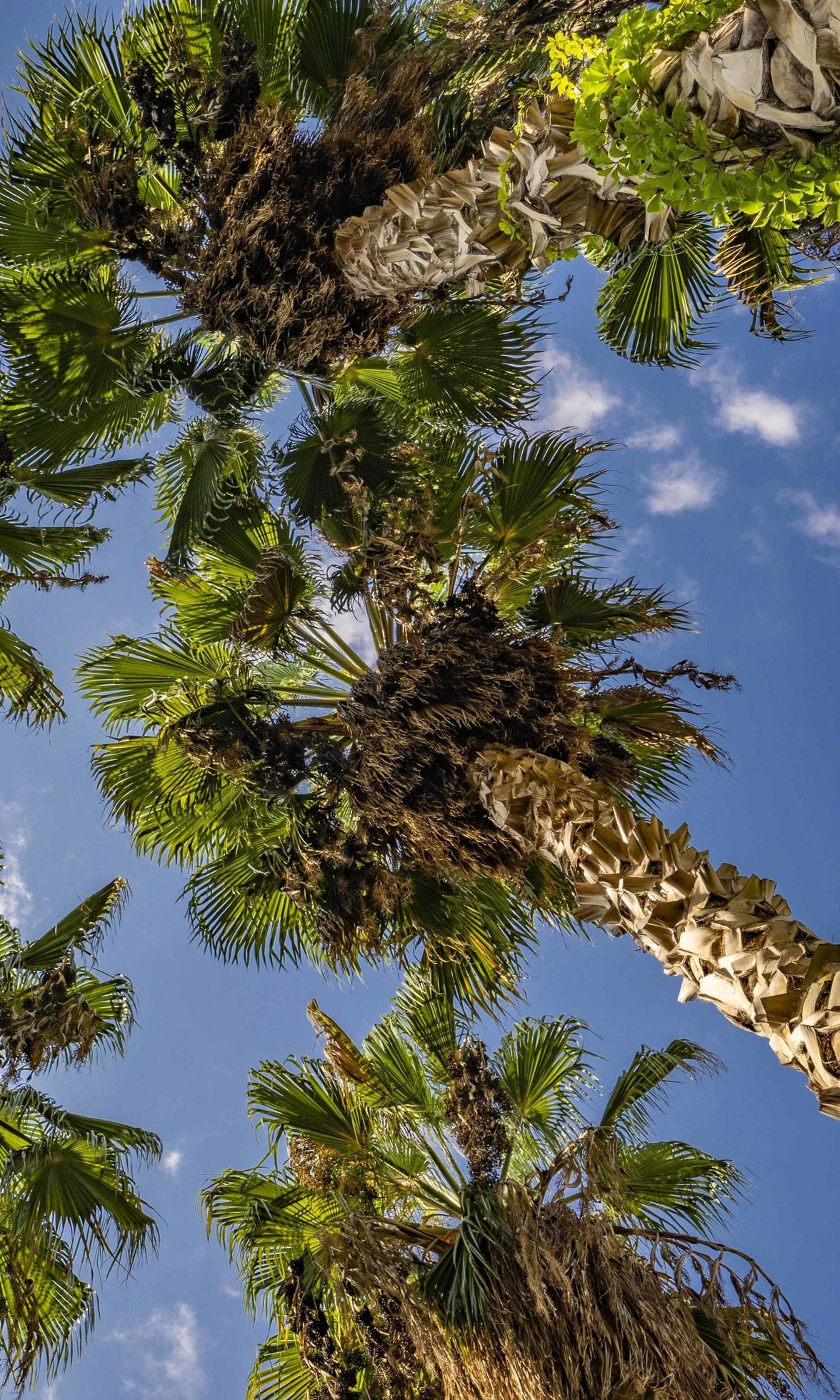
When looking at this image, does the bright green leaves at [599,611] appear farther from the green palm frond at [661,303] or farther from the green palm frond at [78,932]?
the green palm frond at [78,932]

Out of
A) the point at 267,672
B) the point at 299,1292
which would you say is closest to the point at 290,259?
the point at 267,672

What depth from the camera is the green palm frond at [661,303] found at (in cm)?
562

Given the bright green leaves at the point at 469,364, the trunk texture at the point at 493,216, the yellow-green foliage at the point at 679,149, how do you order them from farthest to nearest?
the bright green leaves at the point at 469,364, the trunk texture at the point at 493,216, the yellow-green foliage at the point at 679,149

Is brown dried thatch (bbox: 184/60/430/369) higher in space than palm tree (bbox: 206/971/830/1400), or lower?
higher

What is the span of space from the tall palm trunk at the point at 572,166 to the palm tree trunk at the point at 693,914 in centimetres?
232

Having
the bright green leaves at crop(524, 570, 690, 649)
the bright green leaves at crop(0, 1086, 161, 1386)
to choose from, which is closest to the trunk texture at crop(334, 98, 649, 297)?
the bright green leaves at crop(524, 570, 690, 649)

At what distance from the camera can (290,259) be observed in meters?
4.91

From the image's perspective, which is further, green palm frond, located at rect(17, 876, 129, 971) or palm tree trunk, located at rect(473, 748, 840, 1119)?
green palm frond, located at rect(17, 876, 129, 971)

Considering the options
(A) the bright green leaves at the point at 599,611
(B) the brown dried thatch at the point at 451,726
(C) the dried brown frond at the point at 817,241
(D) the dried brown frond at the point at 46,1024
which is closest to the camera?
(C) the dried brown frond at the point at 817,241

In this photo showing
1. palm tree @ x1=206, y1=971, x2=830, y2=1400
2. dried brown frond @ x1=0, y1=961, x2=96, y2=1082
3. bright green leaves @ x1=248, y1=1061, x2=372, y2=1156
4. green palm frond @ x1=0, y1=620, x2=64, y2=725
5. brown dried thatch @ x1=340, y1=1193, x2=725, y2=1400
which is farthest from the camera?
green palm frond @ x1=0, y1=620, x2=64, y2=725

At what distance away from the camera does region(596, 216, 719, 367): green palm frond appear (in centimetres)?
562

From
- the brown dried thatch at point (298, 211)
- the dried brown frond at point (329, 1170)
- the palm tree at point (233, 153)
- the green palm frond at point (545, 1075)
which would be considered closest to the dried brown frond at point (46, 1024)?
the dried brown frond at point (329, 1170)

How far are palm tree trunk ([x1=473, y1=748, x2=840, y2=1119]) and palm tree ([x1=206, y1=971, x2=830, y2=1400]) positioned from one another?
5.19ft

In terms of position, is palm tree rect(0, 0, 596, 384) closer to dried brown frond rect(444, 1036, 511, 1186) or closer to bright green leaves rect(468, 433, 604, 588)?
bright green leaves rect(468, 433, 604, 588)
